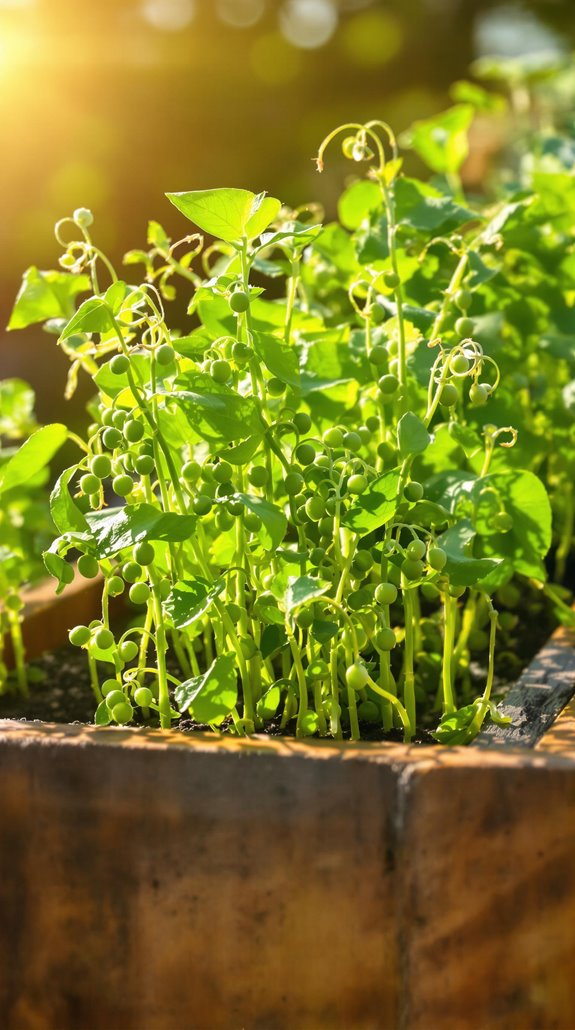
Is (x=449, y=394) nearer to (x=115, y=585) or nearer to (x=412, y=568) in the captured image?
(x=412, y=568)

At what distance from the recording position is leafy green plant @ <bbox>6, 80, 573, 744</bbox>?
86 cm

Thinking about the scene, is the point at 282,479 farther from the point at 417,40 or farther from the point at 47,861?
the point at 417,40

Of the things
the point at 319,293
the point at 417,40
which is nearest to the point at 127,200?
the point at 417,40

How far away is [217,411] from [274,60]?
16.0ft

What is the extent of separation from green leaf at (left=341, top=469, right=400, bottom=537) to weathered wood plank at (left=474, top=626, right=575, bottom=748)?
0.18 m

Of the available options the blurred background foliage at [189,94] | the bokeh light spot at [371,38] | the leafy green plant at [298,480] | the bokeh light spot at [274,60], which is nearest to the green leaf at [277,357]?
the leafy green plant at [298,480]

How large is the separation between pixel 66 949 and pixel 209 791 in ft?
0.54

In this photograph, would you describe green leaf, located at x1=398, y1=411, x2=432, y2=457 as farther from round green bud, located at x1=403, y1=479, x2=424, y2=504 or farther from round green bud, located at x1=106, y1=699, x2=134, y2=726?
round green bud, located at x1=106, y1=699, x2=134, y2=726

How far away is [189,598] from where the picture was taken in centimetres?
86

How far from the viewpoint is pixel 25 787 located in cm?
85

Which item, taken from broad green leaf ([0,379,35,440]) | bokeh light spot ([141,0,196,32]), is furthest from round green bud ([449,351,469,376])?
bokeh light spot ([141,0,196,32])

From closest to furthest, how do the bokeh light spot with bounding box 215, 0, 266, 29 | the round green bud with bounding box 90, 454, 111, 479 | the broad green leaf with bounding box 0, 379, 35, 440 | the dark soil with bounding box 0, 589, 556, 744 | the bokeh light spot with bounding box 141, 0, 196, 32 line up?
1. the round green bud with bounding box 90, 454, 111, 479
2. the dark soil with bounding box 0, 589, 556, 744
3. the broad green leaf with bounding box 0, 379, 35, 440
4. the bokeh light spot with bounding box 141, 0, 196, 32
5. the bokeh light spot with bounding box 215, 0, 266, 29

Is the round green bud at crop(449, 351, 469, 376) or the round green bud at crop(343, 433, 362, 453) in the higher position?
the round green bud at crop(449, 351, 469, 376)

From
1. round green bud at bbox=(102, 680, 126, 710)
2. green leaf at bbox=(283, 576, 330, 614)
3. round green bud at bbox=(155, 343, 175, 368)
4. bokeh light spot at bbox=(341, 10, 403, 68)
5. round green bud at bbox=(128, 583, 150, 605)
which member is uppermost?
bokeh light spot at bbox=(341, 10, 403, 68)
